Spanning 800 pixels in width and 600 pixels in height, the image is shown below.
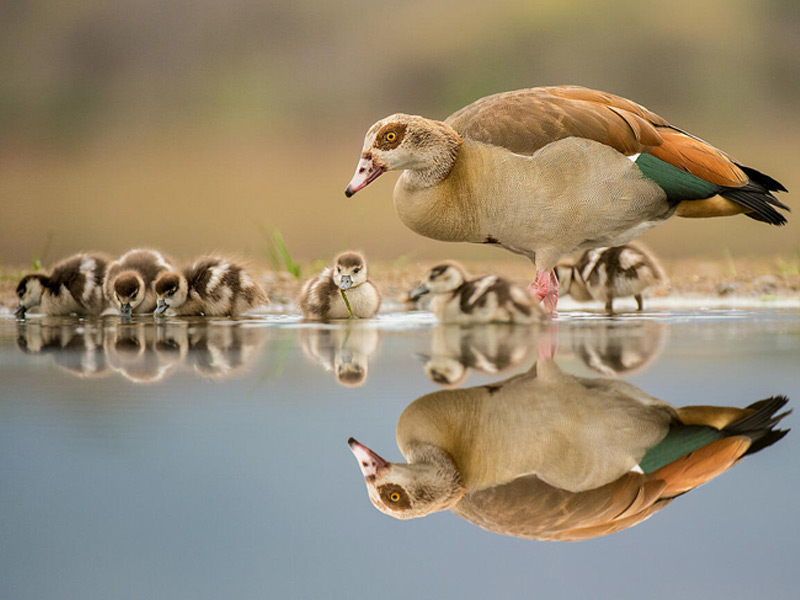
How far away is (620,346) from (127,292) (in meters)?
1.96

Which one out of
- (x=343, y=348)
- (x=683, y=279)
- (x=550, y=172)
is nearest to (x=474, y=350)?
(x=343, y=348)

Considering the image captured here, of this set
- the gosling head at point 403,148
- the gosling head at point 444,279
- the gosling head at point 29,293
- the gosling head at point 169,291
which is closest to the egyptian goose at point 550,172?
the gosling head at point 403,148

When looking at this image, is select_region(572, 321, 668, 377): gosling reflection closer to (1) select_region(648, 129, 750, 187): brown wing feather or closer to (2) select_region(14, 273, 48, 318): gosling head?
(1) select_region(648, 129, 750, 187): brown wing feather

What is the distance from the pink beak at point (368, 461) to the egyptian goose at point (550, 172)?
1.78m

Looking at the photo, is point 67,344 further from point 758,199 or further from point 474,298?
point 758,199

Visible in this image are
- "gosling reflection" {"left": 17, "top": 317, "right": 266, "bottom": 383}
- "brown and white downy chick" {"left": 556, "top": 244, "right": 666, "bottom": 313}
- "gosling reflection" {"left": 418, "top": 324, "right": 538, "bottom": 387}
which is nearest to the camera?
"gosling reflection" {"left": 418, "top": 324, "right": 538, "bottom": 387}

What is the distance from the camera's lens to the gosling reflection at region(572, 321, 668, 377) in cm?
193

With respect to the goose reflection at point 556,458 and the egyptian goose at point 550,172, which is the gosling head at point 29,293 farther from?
the goose reflection at point 556,458

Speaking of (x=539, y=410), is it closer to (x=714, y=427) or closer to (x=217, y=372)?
(x=714, y=427)

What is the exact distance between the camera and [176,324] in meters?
3.22

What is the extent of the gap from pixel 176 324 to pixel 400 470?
2.18 meters

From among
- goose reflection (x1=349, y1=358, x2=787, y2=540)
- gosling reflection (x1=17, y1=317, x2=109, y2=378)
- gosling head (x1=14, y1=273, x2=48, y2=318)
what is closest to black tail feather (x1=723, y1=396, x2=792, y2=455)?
goose reflection (x1=349, y1=358, x2=787, y2=540)

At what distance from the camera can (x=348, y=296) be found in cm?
344

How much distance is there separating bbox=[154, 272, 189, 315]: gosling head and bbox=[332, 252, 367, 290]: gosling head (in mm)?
598
